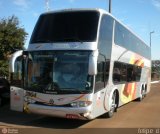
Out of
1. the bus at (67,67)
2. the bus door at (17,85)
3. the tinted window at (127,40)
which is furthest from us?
the tinted window at (127,40)

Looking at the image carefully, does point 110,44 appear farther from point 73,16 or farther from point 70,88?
point 70,88

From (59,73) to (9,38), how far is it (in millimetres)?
18222

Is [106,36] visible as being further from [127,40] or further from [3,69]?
[3,69]

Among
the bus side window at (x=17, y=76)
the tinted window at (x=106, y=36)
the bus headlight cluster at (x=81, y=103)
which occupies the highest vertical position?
the tinted window at (x=106, y=36)

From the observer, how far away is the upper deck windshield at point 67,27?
1277 centimetres

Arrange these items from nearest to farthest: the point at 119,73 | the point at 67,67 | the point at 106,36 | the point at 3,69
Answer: the point at 67,67
the point at 106,36
the point at 119,73
the point at 3,69

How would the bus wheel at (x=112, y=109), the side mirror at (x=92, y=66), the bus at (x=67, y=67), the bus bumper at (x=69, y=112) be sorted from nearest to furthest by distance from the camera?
the side mirror at (x=92, y=66), the bus bumper at (x=69, y=112), the bus at (x=67, y=67), the bus wheel at (x=112, y=109)

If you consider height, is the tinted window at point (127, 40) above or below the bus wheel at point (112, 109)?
above

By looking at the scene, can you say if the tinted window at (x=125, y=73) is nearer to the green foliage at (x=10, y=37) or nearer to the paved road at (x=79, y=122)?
the paved road at (x=79, y=122)

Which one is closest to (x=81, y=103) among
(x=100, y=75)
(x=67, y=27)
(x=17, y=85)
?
(x=100, y=75)

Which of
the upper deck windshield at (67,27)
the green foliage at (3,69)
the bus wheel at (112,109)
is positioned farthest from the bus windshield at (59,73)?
the green foliage at (3,69)

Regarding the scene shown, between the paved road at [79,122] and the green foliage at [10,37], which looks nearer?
the paved road at [79,122]

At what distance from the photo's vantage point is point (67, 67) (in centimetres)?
1232

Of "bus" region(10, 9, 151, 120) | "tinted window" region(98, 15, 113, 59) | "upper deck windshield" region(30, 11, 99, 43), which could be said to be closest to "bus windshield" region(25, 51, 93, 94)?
"bus" region(10, 9, 151, 120)
